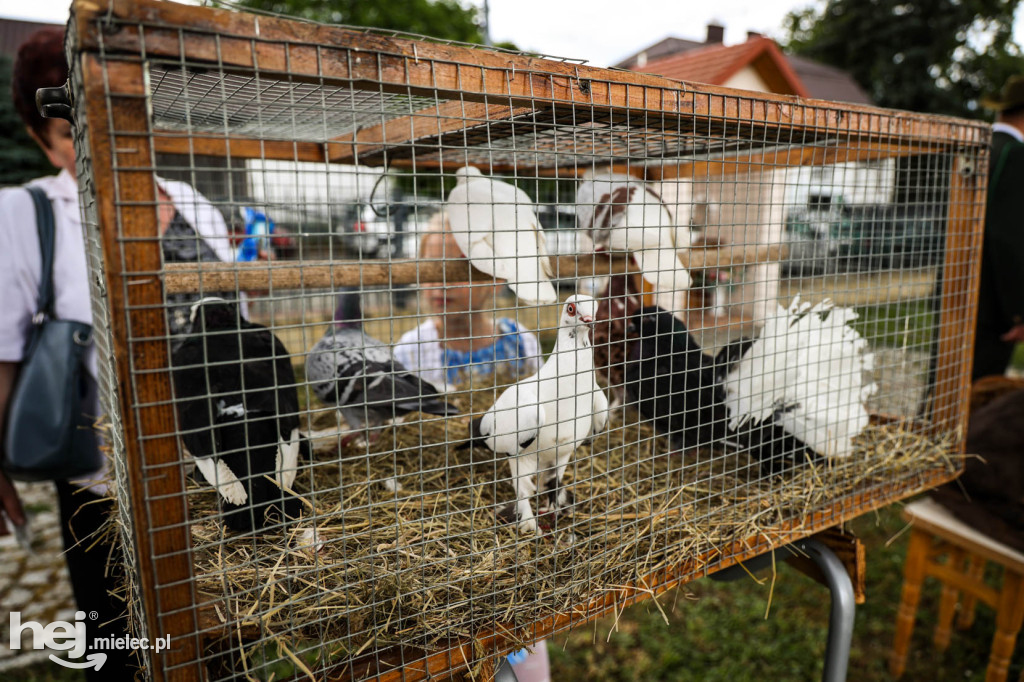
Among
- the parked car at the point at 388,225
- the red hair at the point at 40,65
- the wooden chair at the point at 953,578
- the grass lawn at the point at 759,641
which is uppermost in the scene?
the red hair at the point at 40,65

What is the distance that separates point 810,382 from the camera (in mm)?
1559

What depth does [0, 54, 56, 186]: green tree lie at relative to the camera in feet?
33.4

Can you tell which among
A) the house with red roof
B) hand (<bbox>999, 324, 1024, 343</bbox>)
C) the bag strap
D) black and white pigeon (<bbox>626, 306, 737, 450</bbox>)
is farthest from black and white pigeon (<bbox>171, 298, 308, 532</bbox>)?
Answer: the house with red roof

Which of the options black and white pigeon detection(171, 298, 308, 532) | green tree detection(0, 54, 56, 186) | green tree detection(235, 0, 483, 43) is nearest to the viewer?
black and white pigeon detection(171, 298, 308, 532)

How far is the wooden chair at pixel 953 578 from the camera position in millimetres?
2264

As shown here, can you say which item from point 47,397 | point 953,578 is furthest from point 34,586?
point 953,578

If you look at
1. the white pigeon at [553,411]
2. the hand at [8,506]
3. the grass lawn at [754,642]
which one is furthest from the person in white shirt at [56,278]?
the grass lawn at [754,642]

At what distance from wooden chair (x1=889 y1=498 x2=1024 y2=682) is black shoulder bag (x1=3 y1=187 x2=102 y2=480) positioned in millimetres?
2791

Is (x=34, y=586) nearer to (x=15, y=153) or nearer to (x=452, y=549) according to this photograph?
(x=452, y=549)

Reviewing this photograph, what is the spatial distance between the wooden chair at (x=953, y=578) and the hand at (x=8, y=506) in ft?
9.76

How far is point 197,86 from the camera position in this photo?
3.41 feet

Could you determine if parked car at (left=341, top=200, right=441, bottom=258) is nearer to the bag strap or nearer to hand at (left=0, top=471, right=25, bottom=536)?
the bag strap

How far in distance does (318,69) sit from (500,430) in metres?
0.70

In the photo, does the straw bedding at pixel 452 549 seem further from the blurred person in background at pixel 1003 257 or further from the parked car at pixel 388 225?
the blurred person in background at pixel 1003 257
